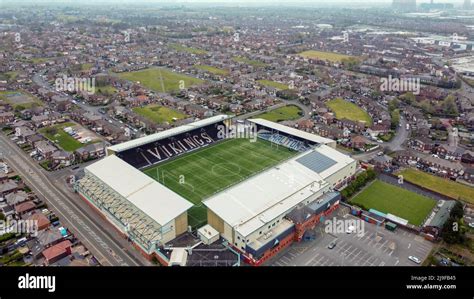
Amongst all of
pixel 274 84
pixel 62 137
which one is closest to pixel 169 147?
pixel 62 137

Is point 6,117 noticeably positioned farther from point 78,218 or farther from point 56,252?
point 56,252

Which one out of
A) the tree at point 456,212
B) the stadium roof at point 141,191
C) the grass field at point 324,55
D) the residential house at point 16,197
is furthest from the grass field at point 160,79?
the tree at point 456,212

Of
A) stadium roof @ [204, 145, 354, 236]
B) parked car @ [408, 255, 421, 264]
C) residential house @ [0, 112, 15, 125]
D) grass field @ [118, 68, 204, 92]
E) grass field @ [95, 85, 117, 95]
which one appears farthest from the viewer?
grass field @ [118, 68, 204, 92]

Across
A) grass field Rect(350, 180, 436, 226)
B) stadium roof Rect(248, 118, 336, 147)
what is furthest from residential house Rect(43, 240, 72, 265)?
stadium roof Rect(248, 118, 336, 147)

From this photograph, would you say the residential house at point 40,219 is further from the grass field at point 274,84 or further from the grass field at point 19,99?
the grass field at point 274,84

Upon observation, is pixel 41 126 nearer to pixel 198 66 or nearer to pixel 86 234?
pixel 86 234

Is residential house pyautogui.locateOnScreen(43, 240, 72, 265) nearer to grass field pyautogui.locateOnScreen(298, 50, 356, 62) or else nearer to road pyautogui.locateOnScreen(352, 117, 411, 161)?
road pyautogui.locateOnScreen(352, 117, 411, 161)
